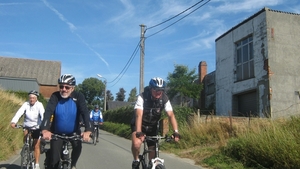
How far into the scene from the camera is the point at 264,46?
20.4 meters

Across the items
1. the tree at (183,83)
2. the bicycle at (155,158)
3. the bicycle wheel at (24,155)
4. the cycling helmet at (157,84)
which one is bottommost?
the bicycle wheel at (24,155)

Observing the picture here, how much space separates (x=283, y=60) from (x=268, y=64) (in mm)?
1228

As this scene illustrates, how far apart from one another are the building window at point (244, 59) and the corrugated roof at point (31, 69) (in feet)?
110

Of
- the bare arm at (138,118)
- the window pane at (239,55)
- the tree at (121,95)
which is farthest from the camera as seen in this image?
the tree at (121,95)

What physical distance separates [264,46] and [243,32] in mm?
2459

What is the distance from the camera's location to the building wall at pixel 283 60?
1998 cm

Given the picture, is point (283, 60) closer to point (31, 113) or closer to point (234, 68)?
point (234, 68)

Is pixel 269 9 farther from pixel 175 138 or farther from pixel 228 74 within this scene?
pixel 175 138

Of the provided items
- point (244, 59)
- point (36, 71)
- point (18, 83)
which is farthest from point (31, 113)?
point (36, 71)

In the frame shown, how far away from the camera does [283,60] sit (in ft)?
67.2

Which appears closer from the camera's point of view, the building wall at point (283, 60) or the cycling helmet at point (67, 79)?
the cycling helmet at point (67, 79)

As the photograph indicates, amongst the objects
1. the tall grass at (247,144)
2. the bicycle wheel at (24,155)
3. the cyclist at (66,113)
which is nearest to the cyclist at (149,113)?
the cyclist at (66,113)

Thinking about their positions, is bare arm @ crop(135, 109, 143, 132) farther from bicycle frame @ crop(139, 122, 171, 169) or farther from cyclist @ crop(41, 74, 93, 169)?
cyclist @ crop(41, 74, 93, 169)

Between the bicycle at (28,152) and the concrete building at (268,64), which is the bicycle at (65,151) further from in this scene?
the concrete building at (268,64)
